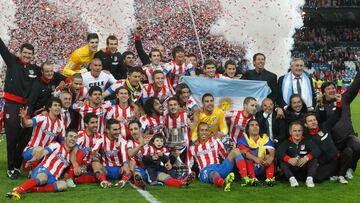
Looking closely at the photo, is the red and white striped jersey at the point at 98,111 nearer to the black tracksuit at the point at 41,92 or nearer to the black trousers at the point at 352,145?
the black tracksuit at the point at 41,92

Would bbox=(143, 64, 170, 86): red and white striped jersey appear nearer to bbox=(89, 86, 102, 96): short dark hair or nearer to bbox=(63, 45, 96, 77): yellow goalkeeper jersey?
bbox=(63, 45, 96, 77): yellow goalkeeper jersey

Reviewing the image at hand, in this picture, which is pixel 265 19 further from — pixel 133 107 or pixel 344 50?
pixel 344 50

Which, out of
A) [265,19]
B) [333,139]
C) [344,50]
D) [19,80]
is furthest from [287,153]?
[344,50]

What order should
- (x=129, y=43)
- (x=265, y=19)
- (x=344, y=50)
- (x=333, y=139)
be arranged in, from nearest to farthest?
(x=333, y=139)
(x=265, y=19)
(x=129, y=43)
(x=344, y=50)

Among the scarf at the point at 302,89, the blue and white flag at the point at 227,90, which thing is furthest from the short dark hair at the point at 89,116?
the scarf at the point at 302,89

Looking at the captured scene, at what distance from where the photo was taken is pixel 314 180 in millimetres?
7570

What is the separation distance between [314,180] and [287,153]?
1.62 feet

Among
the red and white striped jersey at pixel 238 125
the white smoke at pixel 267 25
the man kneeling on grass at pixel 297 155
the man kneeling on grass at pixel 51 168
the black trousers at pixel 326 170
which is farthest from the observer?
the white smoke at pixel 267 25

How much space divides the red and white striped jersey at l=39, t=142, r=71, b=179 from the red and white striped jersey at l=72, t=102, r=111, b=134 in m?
0.77

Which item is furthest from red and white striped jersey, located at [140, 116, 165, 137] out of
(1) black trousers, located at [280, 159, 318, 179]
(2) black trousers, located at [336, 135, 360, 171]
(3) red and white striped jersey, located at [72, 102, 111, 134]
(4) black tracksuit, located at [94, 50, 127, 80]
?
(2) black trousers, located at [336, 135, 360, 171]

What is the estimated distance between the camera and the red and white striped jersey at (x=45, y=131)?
25.7 feet

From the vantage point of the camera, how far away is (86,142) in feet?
25.8

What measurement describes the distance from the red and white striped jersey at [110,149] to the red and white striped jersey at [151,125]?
0.43m

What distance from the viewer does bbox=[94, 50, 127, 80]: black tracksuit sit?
9078 mm
